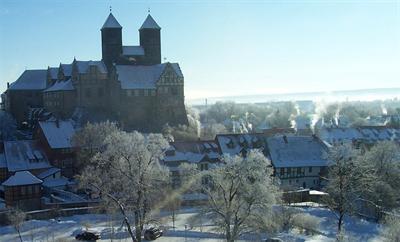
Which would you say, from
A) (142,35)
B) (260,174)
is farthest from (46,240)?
(142,35)

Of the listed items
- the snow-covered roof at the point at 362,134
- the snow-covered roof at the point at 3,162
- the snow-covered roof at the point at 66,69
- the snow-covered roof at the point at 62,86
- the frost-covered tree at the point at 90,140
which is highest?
the snow-covered roof at the point at 66,69

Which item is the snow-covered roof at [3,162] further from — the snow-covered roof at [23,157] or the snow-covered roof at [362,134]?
the snow-covered roof at [362,134]

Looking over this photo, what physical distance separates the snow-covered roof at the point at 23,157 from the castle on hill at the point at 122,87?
18.7 m

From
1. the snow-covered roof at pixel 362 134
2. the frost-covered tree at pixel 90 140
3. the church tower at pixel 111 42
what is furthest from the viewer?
the church tower at pixel 111 42

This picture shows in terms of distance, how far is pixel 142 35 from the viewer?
8788cm

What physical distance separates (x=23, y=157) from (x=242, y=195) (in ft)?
118

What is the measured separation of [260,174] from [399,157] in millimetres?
31192

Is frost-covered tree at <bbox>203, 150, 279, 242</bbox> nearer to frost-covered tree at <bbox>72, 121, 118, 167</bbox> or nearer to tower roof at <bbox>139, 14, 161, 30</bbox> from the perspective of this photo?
frost-covered tree at <bbox>72, 121, 118, 167</bbox>

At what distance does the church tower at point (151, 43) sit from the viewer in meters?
87.3

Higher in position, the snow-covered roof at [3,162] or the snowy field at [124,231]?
the snow-covered roof at [3,162]

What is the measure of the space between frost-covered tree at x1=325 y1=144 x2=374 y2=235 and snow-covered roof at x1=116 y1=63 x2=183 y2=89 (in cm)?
4218

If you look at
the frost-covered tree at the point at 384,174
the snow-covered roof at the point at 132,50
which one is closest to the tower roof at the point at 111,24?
the snow-covered roof at the point at 132,50

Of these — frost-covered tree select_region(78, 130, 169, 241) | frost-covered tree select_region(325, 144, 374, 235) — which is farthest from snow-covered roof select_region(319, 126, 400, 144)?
frost-covered tree select_region(78, 130, 169, 241)

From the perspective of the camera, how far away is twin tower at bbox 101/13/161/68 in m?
84.8
